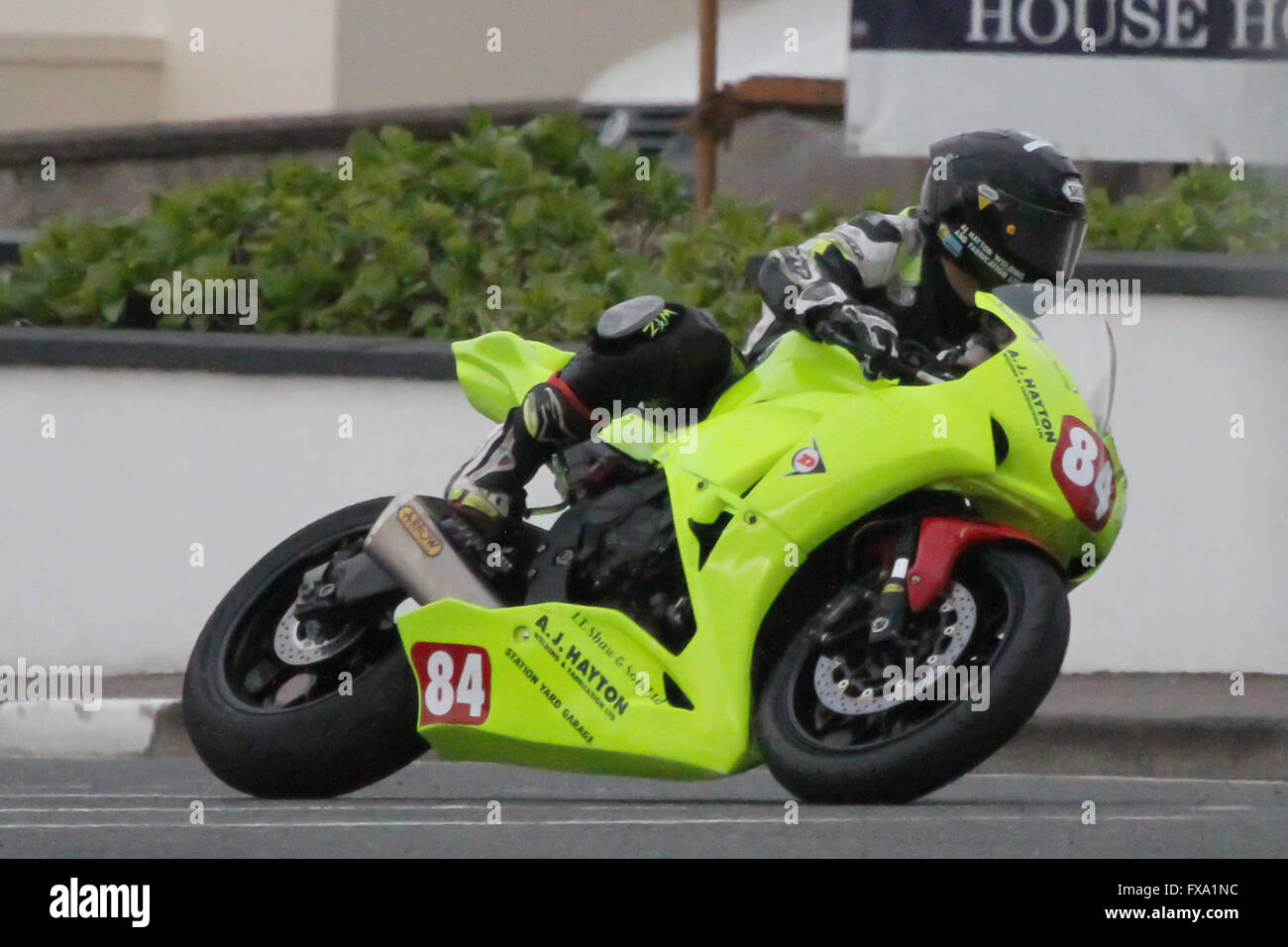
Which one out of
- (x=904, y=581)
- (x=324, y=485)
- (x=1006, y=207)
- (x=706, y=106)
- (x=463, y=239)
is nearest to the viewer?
(x=904, y=581)

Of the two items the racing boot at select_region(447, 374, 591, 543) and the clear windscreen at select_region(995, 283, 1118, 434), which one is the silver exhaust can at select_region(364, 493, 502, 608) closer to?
the racing boot at select_region(447, 374, 591, 543)

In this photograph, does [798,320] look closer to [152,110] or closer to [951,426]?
[951,426]

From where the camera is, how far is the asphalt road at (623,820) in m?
5.17

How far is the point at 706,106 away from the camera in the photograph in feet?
35.3

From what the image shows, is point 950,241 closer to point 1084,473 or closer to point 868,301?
point 868,301

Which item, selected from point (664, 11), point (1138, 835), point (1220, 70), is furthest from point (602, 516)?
point (664, 11)

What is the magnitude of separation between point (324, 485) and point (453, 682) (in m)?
3.29

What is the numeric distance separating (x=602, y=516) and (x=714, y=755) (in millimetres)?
621

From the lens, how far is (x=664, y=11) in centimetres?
1605

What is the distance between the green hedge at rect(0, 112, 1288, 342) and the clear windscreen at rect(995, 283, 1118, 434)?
3.20 m

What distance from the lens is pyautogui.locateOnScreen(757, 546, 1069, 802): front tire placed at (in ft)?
16.3

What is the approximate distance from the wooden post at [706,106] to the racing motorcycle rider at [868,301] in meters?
5.05

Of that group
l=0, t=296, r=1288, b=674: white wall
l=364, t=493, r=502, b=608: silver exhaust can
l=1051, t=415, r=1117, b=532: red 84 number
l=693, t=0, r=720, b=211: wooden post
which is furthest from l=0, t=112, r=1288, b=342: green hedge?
l=1051, t=415, r=1117, b=532: red 84 number

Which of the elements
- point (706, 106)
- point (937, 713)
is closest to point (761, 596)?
point (937, 713)
